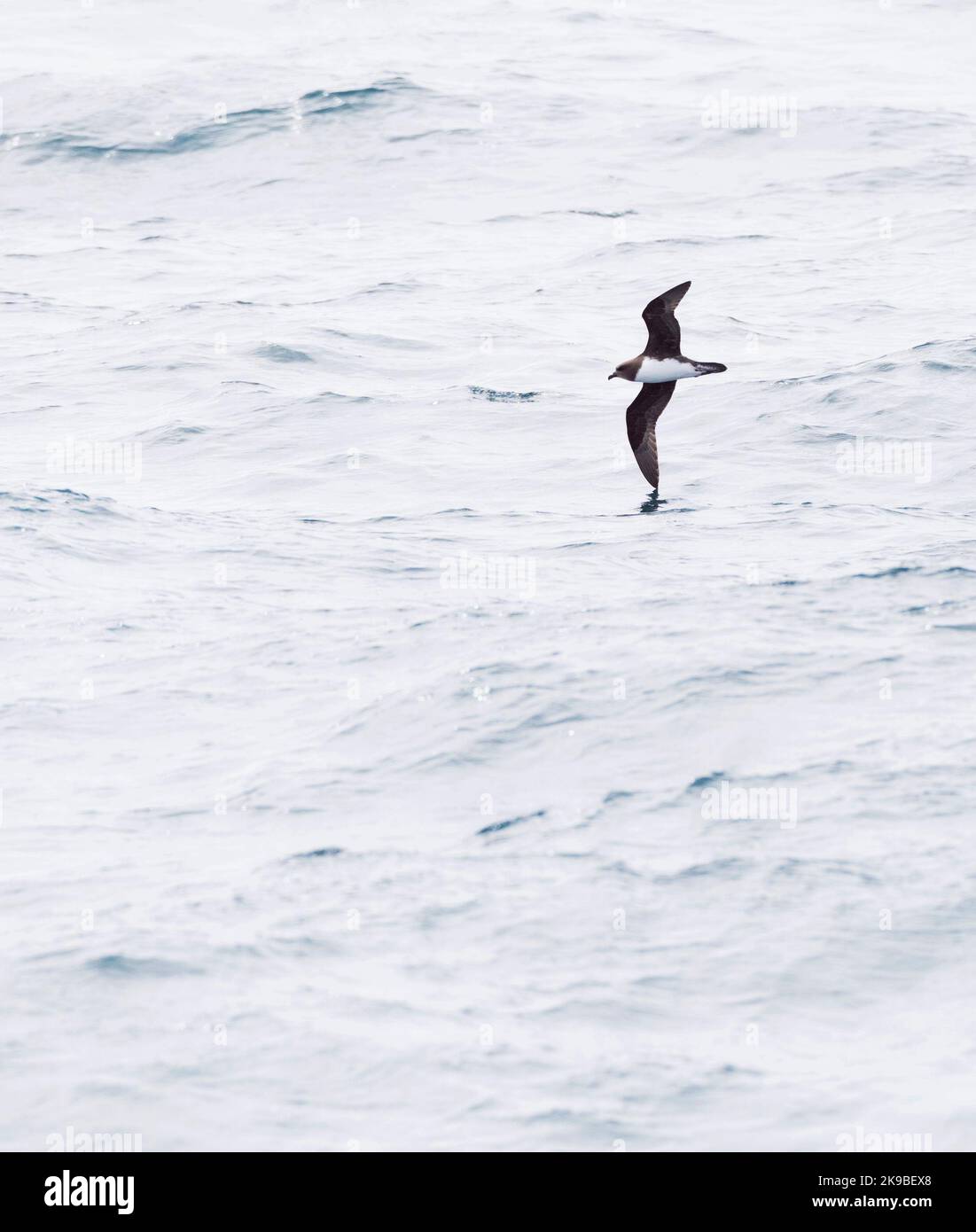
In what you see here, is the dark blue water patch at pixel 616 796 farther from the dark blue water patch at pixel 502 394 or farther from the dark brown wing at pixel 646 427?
the dark blue water patch at pixel 502 394

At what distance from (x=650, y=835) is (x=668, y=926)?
1.07 m

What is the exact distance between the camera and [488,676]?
13570 mm

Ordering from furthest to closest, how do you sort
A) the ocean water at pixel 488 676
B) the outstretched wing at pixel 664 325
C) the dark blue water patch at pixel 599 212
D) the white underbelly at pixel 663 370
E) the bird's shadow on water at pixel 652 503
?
the dark blue water patch at pixel 599 212 → the bird's shadow on water at pixel 652 503 → the white underbelly at pixel 663 370 → the outstretched wing at pixel 664 325 → the ocean water at pixel 488 676

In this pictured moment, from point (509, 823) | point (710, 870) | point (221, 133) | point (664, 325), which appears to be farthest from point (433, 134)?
point (710, 870)

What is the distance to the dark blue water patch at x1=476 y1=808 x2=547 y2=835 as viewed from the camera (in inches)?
448

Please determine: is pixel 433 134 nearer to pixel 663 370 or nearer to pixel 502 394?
pixel 502 394

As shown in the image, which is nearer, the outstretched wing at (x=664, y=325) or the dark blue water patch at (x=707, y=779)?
the dark blue water patch at (x=707, y=779)

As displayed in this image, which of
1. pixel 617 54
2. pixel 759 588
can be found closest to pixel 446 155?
pixel 617 54

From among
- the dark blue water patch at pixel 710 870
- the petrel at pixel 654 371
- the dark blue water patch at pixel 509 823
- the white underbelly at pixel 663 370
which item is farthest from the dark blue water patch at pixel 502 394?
the dark blue water patch at pixel 710 870

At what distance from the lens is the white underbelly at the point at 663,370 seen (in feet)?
58.0

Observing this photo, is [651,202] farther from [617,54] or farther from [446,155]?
[617,54]

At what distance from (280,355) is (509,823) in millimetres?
14053

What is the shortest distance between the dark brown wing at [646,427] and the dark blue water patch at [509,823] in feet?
23.3

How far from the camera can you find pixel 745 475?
19.1 meters
